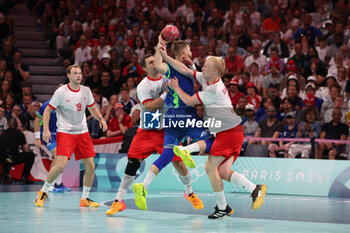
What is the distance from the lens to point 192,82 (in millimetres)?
8773

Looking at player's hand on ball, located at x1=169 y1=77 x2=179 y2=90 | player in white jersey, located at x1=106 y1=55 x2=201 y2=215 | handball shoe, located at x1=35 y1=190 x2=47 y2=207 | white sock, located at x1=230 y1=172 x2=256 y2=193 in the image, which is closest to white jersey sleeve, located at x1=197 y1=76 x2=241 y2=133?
player's hand on ball, located at x1=169 y1=77 x2=179 y2=90

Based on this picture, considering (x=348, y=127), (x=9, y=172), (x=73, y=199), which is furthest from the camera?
(x=9, y=172)

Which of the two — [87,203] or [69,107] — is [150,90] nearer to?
[69,107]

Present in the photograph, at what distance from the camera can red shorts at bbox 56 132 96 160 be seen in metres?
9.71

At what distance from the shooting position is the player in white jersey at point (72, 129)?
9695mm

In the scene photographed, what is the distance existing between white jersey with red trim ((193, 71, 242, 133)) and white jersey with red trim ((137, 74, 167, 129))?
88 centimetres

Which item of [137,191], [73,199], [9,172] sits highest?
[137,191]

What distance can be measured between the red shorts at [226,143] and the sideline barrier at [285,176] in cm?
489

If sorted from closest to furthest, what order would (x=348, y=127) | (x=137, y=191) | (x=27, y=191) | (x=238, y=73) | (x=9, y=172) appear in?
1. (x=137, y=191)
2. (x=27, y=191)
3. (x=348, y=127)
4. (x=9, y=172)
5. (x=238, y=73)

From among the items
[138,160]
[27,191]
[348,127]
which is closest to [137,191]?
[138,160]

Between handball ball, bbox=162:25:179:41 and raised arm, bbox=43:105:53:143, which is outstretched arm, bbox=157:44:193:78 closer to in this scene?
handball ball, bbox=162:25:179:41

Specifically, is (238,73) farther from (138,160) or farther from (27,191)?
(138,160)

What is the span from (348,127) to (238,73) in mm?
4228

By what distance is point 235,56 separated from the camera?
55.5 feet
